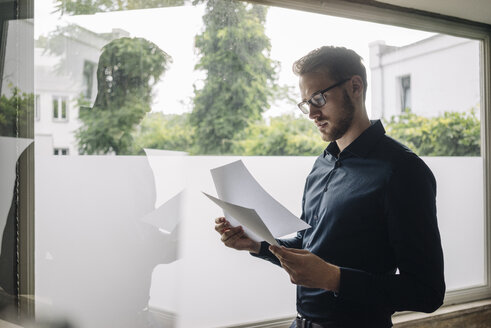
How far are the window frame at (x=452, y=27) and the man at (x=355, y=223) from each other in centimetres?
99

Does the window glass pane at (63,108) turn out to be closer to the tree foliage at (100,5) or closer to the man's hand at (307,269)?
the tree foliage at (100,5)

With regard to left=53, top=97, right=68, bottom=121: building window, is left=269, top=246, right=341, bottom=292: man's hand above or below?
below

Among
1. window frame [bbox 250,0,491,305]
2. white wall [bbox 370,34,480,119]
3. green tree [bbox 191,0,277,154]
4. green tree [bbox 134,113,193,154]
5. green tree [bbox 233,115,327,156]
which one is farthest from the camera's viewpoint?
white wall [bbox 370,34,480,119]

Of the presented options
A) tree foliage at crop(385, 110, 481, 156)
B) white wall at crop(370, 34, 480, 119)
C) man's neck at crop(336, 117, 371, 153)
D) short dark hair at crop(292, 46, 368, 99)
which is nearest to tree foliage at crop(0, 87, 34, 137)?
short dark hair at crop(292, 46, 368, 99)

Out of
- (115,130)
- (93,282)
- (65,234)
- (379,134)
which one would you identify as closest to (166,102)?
(115,130)

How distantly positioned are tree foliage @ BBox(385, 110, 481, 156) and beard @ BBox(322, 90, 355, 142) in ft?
4.29

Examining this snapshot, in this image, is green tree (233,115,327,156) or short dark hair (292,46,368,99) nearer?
short dark hair (292,46,368,99)

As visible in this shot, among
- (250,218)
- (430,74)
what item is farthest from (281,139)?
(430,74)

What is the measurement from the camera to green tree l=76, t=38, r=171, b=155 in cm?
174

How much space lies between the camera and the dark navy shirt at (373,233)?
1.10 m

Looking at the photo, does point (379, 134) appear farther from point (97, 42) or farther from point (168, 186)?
point (97, 42)

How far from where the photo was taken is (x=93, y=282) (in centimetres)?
173

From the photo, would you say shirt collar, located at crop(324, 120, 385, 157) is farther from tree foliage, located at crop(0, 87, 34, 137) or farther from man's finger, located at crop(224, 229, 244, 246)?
tree foliage, located at crop(0, 87, 34, 137)

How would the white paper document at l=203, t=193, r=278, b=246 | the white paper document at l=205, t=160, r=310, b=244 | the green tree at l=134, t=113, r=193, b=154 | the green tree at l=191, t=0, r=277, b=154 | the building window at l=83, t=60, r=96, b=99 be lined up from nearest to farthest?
the white paper document at l=203, t=193, r=278, b=246 → the white paper document at l=205, t=160, r=310, b=244 → the building window at l=83, t=60, r=96, b=99 → the green tree at l=134, t=113, r=193, b=154 → the green tree at l=191, t=0, r=277, b=154
